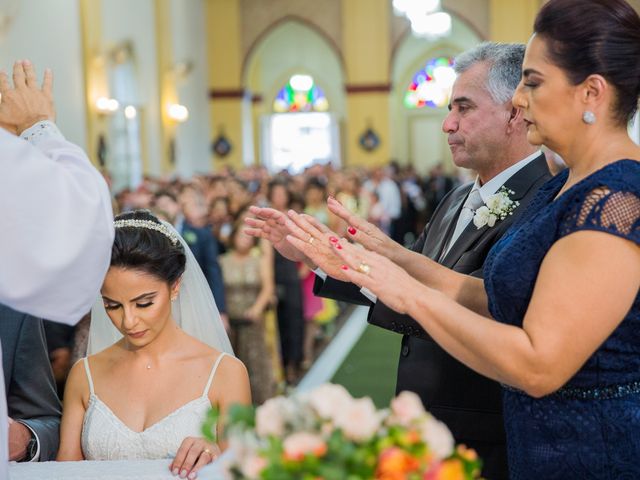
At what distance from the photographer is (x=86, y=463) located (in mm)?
2373

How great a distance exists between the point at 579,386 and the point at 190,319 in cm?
155

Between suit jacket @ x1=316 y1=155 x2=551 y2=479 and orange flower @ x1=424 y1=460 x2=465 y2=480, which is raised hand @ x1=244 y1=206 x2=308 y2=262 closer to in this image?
suit jacket @ x1=316 y1=155 x2=551 y2=479

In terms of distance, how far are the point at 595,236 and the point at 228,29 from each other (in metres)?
21.9

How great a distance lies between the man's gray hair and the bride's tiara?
3.64 ft

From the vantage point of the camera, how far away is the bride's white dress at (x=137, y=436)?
2.83 m

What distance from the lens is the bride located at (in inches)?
112

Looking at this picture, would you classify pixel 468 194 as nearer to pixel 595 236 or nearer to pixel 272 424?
pixel 595 236

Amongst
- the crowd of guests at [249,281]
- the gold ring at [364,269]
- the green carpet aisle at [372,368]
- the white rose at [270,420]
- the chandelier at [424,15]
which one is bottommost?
the green carpet aisle at [372,368]

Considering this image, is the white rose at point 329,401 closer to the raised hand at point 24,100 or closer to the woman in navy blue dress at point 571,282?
the woman in navy blue dress at point 571,282

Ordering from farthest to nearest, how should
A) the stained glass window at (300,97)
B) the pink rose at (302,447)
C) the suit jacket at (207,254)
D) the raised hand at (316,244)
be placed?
the stained glass window at (300,97), the suit jacket at (207,254), the raised hand at (316,244), the pink rose at (302,447)

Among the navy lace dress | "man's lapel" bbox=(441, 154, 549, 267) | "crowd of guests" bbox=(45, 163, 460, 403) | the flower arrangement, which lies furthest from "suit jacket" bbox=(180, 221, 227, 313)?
the flower arrangement

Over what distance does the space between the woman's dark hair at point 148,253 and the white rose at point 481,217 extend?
3.16 feet

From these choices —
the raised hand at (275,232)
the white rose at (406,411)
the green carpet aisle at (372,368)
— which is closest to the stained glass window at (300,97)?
the green carpet aisle at (372,368)

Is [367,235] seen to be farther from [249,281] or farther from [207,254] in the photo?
[249,281]
